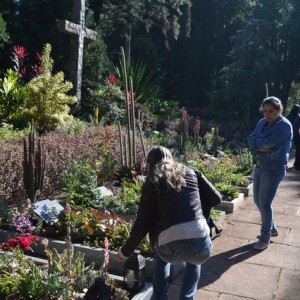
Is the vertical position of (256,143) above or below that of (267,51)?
below

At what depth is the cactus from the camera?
580 cm

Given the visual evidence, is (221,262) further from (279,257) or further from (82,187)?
(82,187)

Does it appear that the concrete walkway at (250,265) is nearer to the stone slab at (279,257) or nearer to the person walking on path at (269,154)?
the stone slab at (279,257)

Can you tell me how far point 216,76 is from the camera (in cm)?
2503

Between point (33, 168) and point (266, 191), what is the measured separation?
2771 millimetres

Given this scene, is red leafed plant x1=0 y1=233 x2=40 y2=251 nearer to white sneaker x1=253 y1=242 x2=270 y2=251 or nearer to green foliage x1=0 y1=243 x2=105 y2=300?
green foliage x1=0 y1=243 x2=105 y2=300

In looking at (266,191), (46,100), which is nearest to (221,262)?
(266,191)

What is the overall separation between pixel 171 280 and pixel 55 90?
6.08 meters

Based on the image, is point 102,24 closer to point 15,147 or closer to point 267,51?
point 267,51

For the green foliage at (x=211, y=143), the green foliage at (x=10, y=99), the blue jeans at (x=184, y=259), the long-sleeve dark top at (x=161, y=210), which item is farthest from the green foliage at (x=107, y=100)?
the long-sleeve dark top at (x=161, y=210)

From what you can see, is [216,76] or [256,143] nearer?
[256,143]

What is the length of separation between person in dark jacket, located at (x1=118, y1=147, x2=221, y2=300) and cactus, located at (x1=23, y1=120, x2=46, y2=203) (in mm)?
2857

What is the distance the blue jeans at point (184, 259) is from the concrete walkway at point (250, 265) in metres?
0.67

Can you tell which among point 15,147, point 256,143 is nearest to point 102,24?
point 15,147
